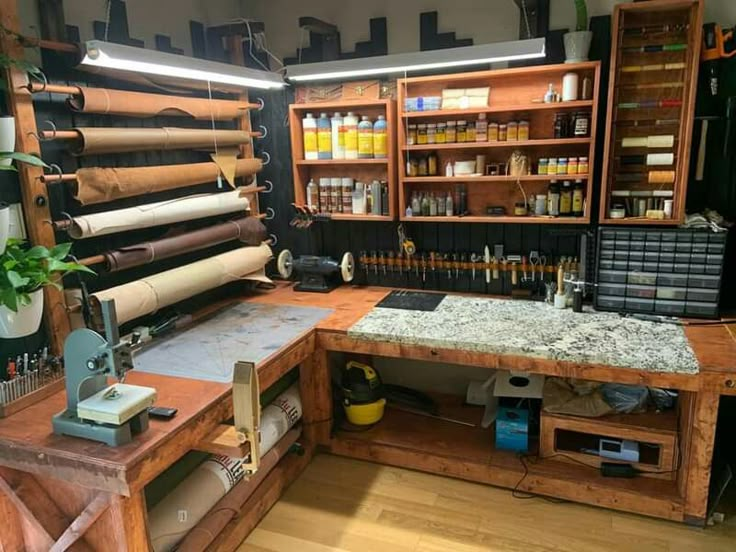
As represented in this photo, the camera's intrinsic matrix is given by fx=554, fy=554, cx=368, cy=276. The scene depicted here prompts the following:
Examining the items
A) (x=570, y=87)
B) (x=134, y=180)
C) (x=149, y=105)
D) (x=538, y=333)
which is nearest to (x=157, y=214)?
(x=134, y=180)

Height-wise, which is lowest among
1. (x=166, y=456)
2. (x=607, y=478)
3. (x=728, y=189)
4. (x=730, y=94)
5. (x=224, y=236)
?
(x=607, y=478)

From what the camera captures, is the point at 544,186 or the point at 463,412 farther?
the point at 463,412

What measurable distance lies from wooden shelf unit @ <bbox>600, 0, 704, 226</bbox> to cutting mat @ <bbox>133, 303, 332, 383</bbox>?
5.46ft

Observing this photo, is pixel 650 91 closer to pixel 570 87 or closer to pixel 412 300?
pixel 570 87

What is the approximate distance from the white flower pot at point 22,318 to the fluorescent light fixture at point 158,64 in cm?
84

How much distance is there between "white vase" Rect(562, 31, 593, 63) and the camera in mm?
2633

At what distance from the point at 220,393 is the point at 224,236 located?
1.21 m

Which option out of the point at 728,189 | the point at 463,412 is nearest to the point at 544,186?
the point at 728,189

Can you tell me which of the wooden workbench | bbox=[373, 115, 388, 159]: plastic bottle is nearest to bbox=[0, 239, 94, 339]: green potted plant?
the wooden workbench

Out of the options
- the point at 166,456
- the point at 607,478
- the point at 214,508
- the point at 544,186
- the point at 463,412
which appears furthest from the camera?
the point at 463,412

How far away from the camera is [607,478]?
8.56 ft

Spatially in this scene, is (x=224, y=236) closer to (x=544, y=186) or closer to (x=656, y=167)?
(x=544, y=186)

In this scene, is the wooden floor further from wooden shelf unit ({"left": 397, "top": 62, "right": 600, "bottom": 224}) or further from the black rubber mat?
wooden shelf unit ({"left": 397, "top": 62, "right": 600, "bottom": 224})

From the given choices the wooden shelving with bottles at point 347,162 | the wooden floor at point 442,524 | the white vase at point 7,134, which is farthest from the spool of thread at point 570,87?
the white vase at point 7,134
